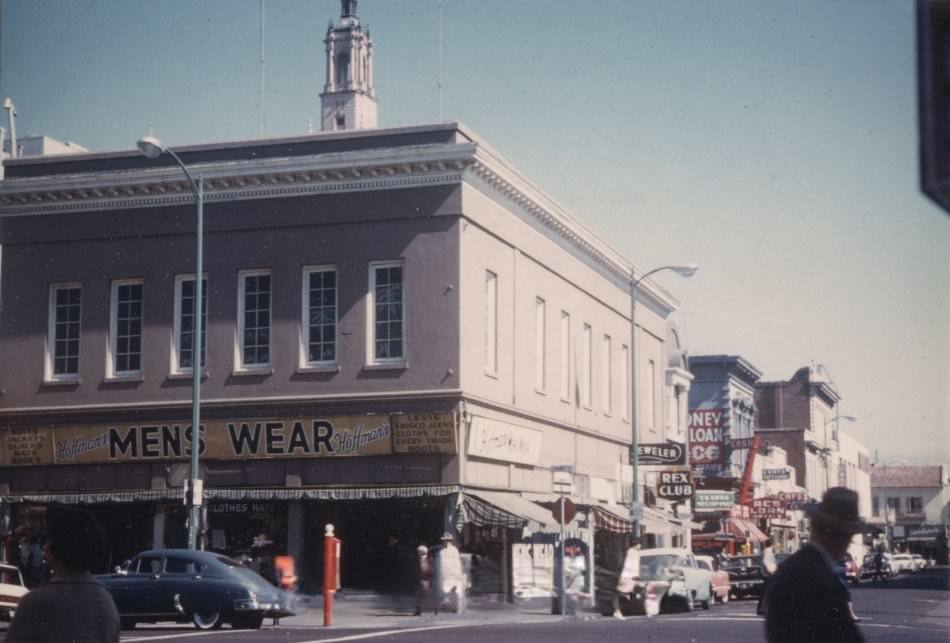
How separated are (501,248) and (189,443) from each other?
962 centimetres

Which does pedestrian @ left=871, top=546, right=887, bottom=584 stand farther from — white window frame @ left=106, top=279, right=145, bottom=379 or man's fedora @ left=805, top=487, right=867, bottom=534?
man's fedora @ left=805, top=487, right=867, bottom=534

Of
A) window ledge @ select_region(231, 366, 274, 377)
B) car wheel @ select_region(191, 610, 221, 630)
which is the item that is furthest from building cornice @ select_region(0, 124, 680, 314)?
car wheel @ select_region(191, 610, 221, 630)

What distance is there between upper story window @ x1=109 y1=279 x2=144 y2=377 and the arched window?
84585 millimetres

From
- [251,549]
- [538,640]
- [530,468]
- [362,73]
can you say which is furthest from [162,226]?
[362,73]

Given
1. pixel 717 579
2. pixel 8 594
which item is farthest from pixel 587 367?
pixel 8 594

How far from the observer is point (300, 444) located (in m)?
34.7

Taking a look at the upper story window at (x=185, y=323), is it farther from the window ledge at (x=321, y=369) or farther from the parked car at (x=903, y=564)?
the parked car at (x=903, y=564)

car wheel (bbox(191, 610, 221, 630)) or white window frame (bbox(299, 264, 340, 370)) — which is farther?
white window frame (bbox(299, 264, 340, 370))

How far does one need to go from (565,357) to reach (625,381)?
26.2 ft

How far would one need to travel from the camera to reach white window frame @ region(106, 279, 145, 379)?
120 feet

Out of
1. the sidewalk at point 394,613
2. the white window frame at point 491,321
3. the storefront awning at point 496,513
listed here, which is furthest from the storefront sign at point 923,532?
the white window frame at point 491,321

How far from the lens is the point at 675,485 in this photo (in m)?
46.0

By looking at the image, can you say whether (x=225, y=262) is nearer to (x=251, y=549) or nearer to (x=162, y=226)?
(x=162, y=226)

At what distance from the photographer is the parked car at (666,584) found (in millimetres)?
31922
